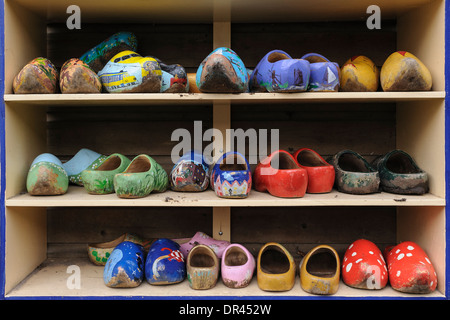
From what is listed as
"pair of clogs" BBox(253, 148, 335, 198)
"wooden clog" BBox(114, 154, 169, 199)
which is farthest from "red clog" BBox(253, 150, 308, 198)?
"wooden clog" BBox(114, 154, 169, 199)

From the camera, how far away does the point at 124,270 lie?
1.32 meters

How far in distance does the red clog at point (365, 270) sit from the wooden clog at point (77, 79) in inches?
43.4

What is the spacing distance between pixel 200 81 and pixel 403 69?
0.70 m

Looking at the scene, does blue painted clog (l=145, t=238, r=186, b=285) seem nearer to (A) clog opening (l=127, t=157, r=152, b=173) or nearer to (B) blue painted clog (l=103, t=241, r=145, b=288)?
(B) blue painted clog (l=103, t=241, r=145, b=288)

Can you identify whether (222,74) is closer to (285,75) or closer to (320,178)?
(285,75)

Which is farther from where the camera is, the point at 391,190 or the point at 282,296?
the point at 391,190

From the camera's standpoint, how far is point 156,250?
1401mm

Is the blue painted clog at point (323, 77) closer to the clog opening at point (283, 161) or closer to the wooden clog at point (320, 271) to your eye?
the clog opening at point (283, 161)

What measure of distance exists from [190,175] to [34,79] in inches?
25.2

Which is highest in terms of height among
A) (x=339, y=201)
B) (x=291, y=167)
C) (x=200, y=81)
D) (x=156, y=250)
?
(x=200, y=81)

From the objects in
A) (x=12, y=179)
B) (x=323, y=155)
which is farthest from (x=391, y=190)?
(x=12, y=179)

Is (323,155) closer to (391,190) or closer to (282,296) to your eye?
(391,190)

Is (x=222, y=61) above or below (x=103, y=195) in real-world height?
above

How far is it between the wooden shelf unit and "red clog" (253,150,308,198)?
0.12 feet
